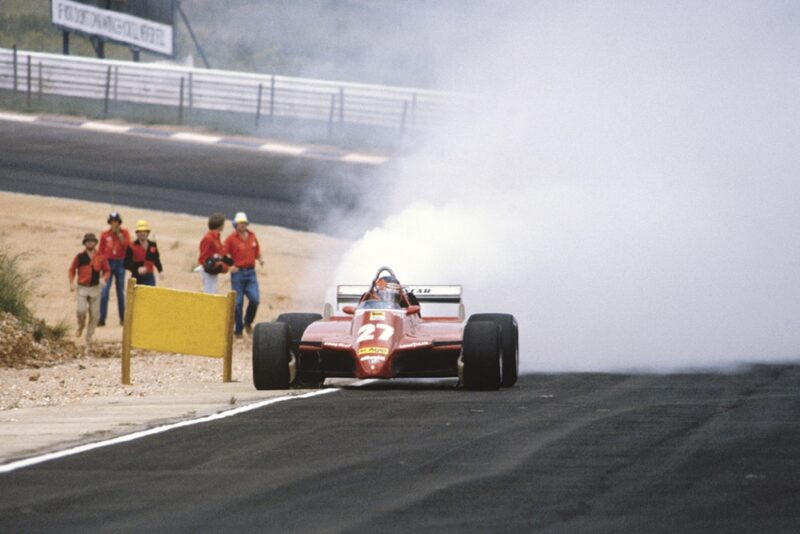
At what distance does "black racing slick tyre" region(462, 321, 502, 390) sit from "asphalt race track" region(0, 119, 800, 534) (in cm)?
28

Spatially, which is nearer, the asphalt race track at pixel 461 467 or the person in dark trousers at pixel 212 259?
the asphalt race track at pixel 461 467

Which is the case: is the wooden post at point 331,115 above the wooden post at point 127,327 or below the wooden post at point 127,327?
above

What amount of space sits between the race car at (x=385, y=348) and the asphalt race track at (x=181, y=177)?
1804 cm

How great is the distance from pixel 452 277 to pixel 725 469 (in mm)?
12385

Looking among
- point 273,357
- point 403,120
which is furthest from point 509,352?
point 403,120

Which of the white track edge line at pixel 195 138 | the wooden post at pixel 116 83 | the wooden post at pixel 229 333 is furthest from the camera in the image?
the wooden post at pixel 116 83

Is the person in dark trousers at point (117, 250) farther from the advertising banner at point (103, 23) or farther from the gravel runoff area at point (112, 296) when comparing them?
the advertising banner at point (103, 23)

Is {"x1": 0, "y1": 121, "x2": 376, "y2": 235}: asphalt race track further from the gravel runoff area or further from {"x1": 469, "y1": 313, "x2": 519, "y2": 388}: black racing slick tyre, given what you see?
{"x1": 469, "y1": 313, "x2": 519, "y2": 388}: black racing slick tyre

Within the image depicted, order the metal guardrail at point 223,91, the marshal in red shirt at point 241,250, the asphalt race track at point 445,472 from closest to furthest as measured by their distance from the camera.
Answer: the asphalt race track at point 445,472 < the marshal in red shirt at point 241,250 < the metal guardrail at point 223,91

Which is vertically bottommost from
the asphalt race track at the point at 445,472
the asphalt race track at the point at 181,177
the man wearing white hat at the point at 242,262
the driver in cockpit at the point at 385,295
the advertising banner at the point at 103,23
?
the asphalt race track at the point at 445,472

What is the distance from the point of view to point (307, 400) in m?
15.4

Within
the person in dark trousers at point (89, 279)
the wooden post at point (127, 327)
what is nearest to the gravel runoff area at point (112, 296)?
the wooden post at point (127, 327)

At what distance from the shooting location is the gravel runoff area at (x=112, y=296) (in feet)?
61.9

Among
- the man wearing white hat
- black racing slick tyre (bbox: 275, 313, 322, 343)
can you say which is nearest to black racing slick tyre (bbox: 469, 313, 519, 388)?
black racing slick tyre (bbox: 275, 313, 322, 343)
